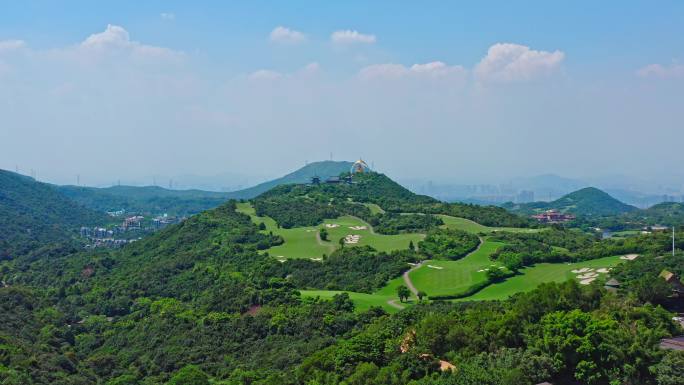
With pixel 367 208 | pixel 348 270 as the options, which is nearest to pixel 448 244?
pixel 348 270

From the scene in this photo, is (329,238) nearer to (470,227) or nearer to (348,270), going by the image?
(348,270)

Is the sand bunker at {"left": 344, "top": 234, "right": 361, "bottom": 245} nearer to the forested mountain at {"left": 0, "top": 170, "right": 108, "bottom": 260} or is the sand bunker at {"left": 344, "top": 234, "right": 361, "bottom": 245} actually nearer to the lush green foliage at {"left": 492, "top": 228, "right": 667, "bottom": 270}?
the lush green foliage at {"left": 492, "top": 228, "right": 667, "bottom": 270}

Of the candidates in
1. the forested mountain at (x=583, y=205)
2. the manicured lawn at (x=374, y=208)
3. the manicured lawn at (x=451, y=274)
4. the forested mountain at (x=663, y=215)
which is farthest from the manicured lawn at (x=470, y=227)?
the forested mountain at (x=583, y=205)

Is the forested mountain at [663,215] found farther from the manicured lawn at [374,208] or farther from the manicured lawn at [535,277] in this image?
the manicured lawn at [535,277]

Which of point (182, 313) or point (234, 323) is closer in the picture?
point (234, 323)

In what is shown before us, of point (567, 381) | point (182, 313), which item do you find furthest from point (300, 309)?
point (567, 381)

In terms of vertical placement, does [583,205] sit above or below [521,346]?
above

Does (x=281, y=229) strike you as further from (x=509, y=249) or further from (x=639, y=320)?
(x=639, y=320)
